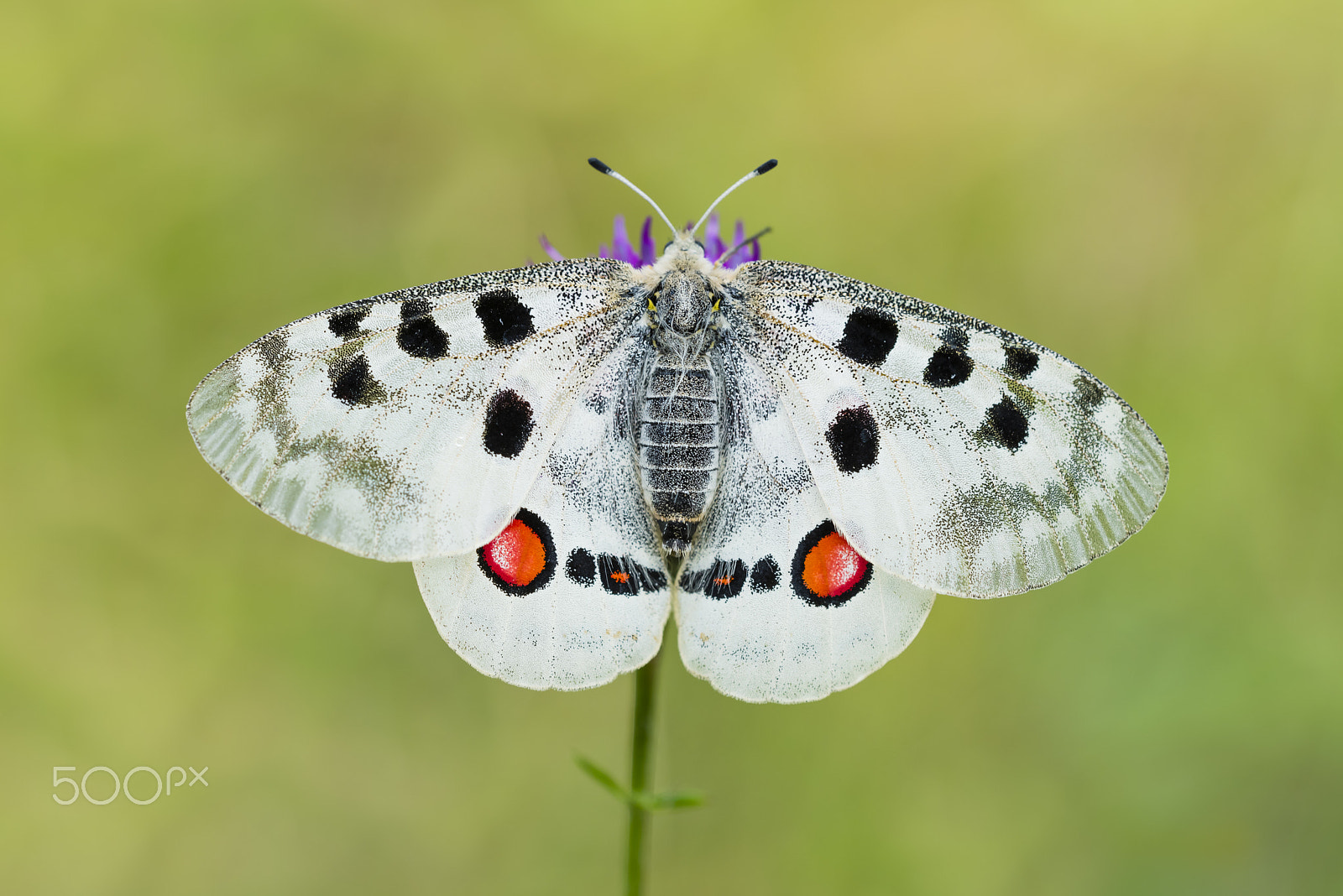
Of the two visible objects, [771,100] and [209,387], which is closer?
[209,387]

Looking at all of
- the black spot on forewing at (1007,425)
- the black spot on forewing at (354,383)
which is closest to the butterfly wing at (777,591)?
the black spot on forewing at (1007,425)

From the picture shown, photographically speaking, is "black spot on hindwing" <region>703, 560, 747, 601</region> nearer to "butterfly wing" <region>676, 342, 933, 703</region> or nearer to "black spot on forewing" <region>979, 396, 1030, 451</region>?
"butterfly wing" <region>676, 342, 933, 703</region>

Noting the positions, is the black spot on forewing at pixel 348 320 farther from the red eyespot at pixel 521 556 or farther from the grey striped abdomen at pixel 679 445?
the grey striped abdomen at pixel 679 445

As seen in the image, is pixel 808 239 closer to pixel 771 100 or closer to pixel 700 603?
pixel 771 100

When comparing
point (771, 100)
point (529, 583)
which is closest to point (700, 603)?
point (529, 583)

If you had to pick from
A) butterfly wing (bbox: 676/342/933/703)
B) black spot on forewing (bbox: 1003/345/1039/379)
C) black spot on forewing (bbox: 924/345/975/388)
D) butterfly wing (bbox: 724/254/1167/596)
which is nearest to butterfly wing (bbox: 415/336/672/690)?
butterfly wing (bbox: 676/342/933/703)

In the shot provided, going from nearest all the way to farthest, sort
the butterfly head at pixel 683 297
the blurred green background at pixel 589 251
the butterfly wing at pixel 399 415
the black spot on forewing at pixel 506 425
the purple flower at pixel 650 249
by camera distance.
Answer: the butterfly wing at pixel 399 415, the black spot on forewing at pixel 506 425, the butterfly head at pixel 683 297, the purple flower at pixel 650 249, the blurred green background at pixel 589 251
